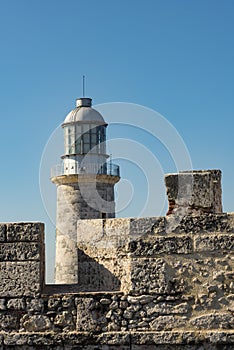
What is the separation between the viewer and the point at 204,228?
21.4ft

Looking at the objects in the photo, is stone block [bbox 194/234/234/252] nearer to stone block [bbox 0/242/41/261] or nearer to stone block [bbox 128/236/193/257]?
stone block [bbox 128/236/193/257]

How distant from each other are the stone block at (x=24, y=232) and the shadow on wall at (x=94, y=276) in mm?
1970

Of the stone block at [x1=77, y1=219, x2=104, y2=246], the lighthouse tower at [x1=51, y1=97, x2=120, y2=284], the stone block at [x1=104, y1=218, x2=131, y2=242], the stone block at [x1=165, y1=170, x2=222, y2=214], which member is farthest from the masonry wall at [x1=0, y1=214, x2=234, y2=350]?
the lighthouse tower at [x1=51, y1=97, x2=120, y2=284]

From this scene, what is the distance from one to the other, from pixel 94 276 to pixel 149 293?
2.60 m

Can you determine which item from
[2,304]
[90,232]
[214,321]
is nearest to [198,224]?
[214,321]

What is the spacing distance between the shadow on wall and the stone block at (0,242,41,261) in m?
1.94

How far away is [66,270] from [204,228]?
59.1 feet

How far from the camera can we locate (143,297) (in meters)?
6.39

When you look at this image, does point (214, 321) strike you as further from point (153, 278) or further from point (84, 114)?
point (84, 114)

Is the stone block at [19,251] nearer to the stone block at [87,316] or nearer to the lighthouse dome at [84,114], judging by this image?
the stone block at [87,316]

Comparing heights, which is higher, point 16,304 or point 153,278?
point 153,278

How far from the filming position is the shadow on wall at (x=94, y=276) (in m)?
8.61

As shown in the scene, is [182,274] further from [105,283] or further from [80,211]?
[80,211]

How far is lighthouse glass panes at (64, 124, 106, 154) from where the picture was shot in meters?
26.1
